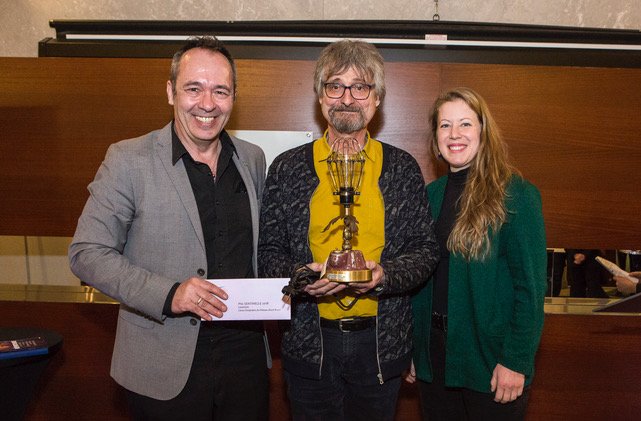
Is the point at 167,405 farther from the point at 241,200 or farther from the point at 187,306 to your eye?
the point at 241,200

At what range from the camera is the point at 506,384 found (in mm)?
1961

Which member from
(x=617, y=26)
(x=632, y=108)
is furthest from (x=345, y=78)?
(x=617, y=26)

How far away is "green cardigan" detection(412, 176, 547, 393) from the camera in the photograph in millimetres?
1965

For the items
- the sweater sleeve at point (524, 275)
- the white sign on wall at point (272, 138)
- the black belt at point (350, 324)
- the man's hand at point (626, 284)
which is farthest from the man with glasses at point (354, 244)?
the man's hand at point (626, 284)

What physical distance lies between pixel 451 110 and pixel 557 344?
5.00 ft

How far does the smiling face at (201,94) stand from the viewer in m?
1.92

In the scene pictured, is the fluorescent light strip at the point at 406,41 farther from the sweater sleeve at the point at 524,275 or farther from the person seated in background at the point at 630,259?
the sweater sleeve at the point at 524,275

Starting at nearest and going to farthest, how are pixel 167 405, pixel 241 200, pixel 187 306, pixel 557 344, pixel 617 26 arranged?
1. pixel 187 306
2. pixel 167 405
3. pixel 241 200
4. pixel 557 344
5. pixel 617 26

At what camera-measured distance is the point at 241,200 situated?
2.01 metres

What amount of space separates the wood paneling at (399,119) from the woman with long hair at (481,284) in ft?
2.94

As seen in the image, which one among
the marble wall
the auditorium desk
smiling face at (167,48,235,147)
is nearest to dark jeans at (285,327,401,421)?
smiling face at (167,48,235,147)

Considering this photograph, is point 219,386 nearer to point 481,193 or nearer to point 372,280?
point 372,280

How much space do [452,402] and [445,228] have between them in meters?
0.63

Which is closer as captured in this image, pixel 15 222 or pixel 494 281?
pixel 494 281
